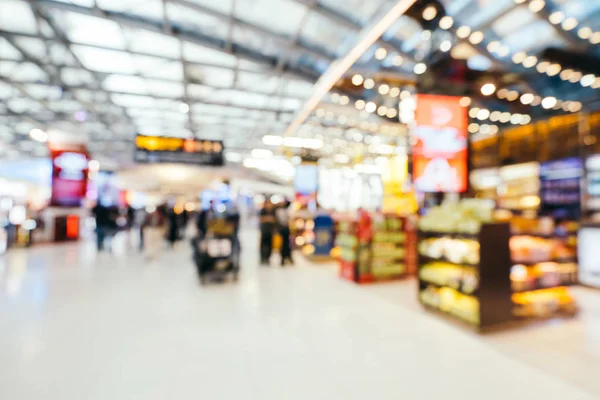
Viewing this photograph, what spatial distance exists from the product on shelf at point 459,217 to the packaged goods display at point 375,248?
5.23 feet

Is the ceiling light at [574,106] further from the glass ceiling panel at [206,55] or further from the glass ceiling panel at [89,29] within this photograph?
the glass ceiling panel at [89,29]

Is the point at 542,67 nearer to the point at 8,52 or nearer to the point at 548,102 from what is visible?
the point at 548,102

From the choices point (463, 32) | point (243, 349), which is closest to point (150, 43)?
point (463, 32)

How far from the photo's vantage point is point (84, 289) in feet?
16.8

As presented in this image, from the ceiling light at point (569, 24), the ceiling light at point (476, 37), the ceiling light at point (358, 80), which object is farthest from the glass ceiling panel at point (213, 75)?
the ceiling light at point (569, 24)

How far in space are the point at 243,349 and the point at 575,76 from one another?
1172 centimetres

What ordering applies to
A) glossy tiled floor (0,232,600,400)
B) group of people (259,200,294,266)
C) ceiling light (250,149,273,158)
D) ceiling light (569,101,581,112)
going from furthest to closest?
ceiling light (250,149,273,158) → ceiling light (569,101,581,112) → group of people (259,200,294,266) → glossy tiled floor (0,232,600,400)

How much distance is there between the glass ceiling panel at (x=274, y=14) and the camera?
8102 millimetres

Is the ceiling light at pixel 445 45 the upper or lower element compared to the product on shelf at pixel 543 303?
upper

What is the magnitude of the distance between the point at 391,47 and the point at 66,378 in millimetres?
9879

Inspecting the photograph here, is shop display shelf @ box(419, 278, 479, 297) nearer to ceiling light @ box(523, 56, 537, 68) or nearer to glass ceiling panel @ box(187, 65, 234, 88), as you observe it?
ceiling light @ box(523, 56, 537, 68)

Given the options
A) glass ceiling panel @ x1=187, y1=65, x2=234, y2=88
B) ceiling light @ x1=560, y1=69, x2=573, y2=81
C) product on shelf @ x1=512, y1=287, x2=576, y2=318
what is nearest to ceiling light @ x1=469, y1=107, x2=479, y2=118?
ceiling light @ x1=560, y1=69, x2=573, y2=81

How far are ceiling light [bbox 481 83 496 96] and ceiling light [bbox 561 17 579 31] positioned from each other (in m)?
1.98

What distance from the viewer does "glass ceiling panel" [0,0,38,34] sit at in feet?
27.6
